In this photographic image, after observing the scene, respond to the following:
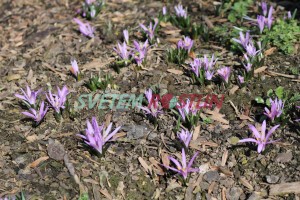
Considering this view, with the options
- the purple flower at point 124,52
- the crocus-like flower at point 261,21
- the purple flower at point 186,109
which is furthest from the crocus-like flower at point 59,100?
the crocus-like flower at point 261,21

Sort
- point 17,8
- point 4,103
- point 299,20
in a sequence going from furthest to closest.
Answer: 1. point 17,8
2. point 299,20
3. point 4,103

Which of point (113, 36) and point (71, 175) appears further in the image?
point (113, 36)

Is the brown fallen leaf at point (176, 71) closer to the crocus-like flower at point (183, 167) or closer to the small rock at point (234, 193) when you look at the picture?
the crocus-like flower at point (183, 167)

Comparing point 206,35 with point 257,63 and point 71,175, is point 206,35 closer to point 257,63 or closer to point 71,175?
point 257,63

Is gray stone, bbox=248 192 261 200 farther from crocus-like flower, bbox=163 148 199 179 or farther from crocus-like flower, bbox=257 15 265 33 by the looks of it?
crocus-like flower, bbox=257 15 265 33

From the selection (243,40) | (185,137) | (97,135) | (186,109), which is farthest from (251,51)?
(97,135)

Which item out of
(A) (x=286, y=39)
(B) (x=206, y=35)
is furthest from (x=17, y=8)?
(A) (x=286, y=39)

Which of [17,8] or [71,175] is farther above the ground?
[17,8]

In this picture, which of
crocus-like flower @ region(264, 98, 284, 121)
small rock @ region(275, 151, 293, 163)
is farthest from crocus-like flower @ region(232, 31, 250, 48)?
small rock @ region(275, 151, 293, 163)
